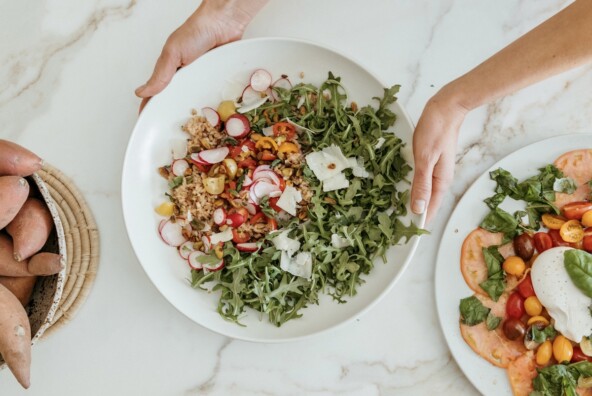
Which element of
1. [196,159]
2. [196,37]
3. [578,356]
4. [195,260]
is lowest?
[578,356]

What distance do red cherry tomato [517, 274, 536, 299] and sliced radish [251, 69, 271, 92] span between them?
839 millimetres

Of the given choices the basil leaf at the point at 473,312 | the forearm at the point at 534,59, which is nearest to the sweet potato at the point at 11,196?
the forearm at the point at 534,59

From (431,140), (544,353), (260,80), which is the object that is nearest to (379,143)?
(431,140)

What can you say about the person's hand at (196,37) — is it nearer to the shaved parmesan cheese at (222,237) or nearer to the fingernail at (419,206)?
the shaved parmesan cheese at (222,237)

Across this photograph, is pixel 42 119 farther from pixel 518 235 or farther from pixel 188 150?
pixel 518 235

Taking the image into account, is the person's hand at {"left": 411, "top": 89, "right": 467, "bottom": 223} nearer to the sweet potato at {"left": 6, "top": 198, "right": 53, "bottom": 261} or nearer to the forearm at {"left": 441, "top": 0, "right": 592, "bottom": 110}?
the forearm at {"left": 441, "top": 0, "right": 592, "bottom": 110}

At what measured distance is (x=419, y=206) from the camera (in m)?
1.36

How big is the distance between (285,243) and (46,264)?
1.78 ft

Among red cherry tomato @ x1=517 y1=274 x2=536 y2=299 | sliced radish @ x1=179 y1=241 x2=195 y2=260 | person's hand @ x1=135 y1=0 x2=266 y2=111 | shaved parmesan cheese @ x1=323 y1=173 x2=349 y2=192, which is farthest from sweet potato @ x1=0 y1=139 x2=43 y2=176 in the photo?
red cherry tomato @ x1=517 y1=274 x2=536 y2=299

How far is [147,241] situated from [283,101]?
0.50 metres

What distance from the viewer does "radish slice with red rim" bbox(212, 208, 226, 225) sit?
1.49 metres

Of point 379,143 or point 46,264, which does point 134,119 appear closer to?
point 46,264

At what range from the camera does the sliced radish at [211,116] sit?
60.3 inches

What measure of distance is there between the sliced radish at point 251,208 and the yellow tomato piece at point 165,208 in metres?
0.21
